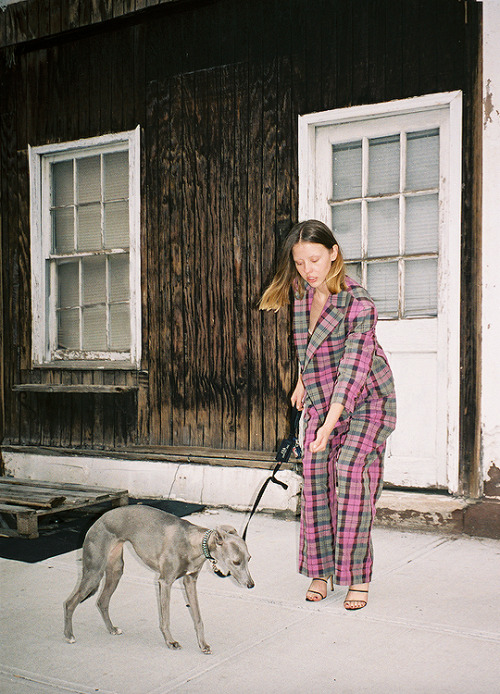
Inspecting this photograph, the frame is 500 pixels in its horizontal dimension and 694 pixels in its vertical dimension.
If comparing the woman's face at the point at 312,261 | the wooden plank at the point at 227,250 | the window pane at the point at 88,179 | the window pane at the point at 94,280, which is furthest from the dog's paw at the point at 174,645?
the window pane at the point at 88,179

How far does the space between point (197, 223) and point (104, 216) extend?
1008mm

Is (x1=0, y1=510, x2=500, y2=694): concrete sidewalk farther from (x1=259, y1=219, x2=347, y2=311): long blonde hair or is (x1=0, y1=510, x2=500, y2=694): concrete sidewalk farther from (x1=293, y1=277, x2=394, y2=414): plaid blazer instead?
(x1=259, y1=219, x2=347, y2=311): long blonde hair

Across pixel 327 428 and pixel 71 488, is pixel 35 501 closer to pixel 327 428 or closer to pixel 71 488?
pixel 71 488

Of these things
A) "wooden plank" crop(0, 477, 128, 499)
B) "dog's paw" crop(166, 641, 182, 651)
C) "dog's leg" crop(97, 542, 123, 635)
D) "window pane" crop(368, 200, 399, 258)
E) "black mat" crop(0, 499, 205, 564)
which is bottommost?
"black mat" crop(0, 499, 205, 564)

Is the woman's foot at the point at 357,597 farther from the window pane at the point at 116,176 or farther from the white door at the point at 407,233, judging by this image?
the window pane at the point at 116,176

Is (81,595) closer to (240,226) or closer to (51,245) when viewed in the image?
(240,226)

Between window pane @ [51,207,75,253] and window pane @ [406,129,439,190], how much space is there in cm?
312

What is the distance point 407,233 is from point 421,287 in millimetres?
386

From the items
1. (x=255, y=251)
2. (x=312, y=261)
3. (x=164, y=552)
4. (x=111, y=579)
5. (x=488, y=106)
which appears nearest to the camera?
(x=164, y=552)

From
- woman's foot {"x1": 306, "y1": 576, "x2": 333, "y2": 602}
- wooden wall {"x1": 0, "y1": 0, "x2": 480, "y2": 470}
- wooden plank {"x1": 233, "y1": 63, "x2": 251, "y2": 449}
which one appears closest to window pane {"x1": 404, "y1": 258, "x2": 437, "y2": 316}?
wooden wall {"x1": 0, "y1": 0, "x2": 480, "y2": 470}

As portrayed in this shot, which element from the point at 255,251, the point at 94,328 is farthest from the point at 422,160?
the point at 94,328

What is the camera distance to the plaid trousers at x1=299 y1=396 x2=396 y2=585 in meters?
3.34

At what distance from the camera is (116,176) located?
20.6 ft

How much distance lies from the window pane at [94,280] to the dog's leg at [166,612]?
3997 millimetres
